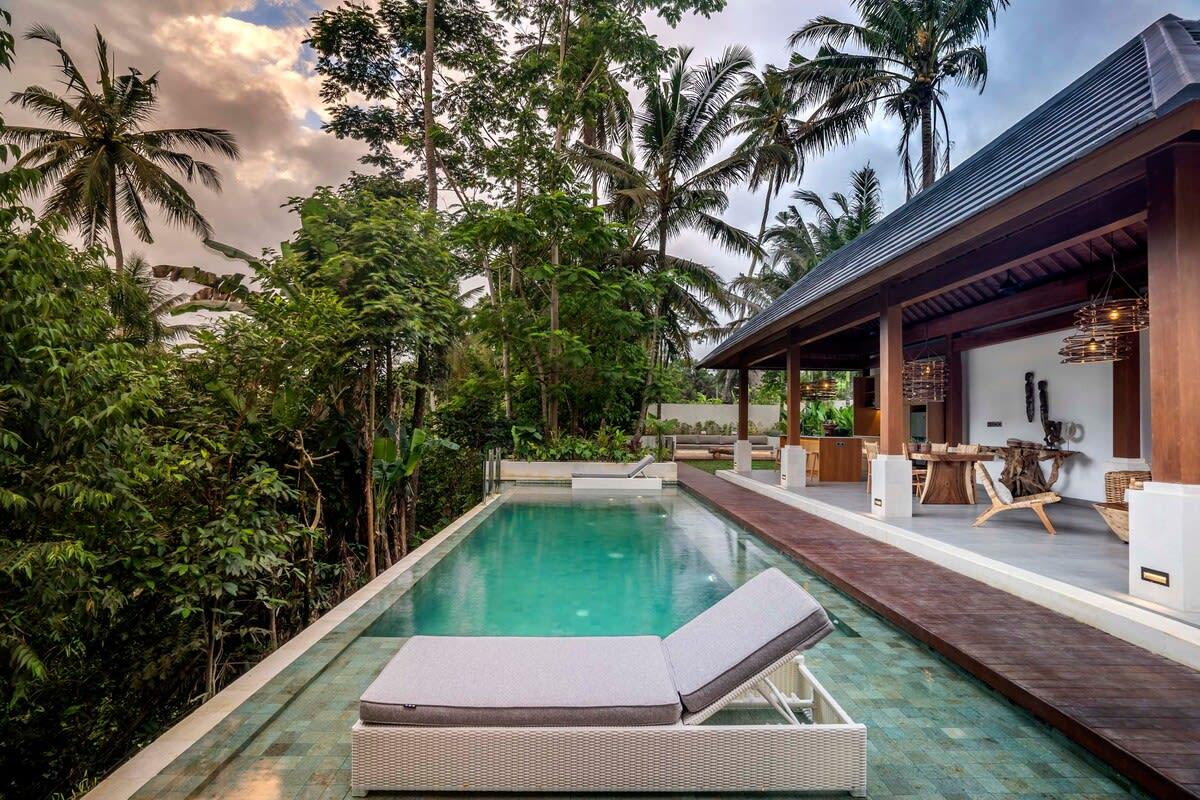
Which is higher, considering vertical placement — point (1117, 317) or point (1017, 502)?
point (1117, 317)

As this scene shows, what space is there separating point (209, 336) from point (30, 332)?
231cm

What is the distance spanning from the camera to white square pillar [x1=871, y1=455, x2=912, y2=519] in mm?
7219

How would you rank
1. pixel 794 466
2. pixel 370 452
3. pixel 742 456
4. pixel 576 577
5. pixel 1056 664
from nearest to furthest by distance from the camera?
pixel 1056 664, pixel 576 577, pixel 370 452, pixel 794 466, pixel 742 456

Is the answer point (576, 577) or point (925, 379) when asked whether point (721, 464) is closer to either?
point (925, 379)

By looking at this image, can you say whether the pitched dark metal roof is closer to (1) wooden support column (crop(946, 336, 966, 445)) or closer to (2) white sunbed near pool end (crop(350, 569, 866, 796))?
(2) white sunbed near pool end (crop(350, 569, 866, 796))

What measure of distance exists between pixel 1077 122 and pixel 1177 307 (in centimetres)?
174

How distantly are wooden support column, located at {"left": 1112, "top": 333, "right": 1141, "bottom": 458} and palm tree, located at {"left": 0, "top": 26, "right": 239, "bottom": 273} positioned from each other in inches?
836

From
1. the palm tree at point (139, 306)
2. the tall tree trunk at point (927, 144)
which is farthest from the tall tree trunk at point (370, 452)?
the tall tree trunk at point (927, 144)

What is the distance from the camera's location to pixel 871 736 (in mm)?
2635

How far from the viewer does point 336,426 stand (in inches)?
237

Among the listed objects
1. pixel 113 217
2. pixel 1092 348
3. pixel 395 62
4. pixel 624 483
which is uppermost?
pixel 395 62

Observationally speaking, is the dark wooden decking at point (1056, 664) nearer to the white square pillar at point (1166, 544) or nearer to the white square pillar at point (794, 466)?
the white square pillar at point (1166, 544)

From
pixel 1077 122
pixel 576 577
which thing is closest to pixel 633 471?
pixel 576 577

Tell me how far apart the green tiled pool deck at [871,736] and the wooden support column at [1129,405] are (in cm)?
654
